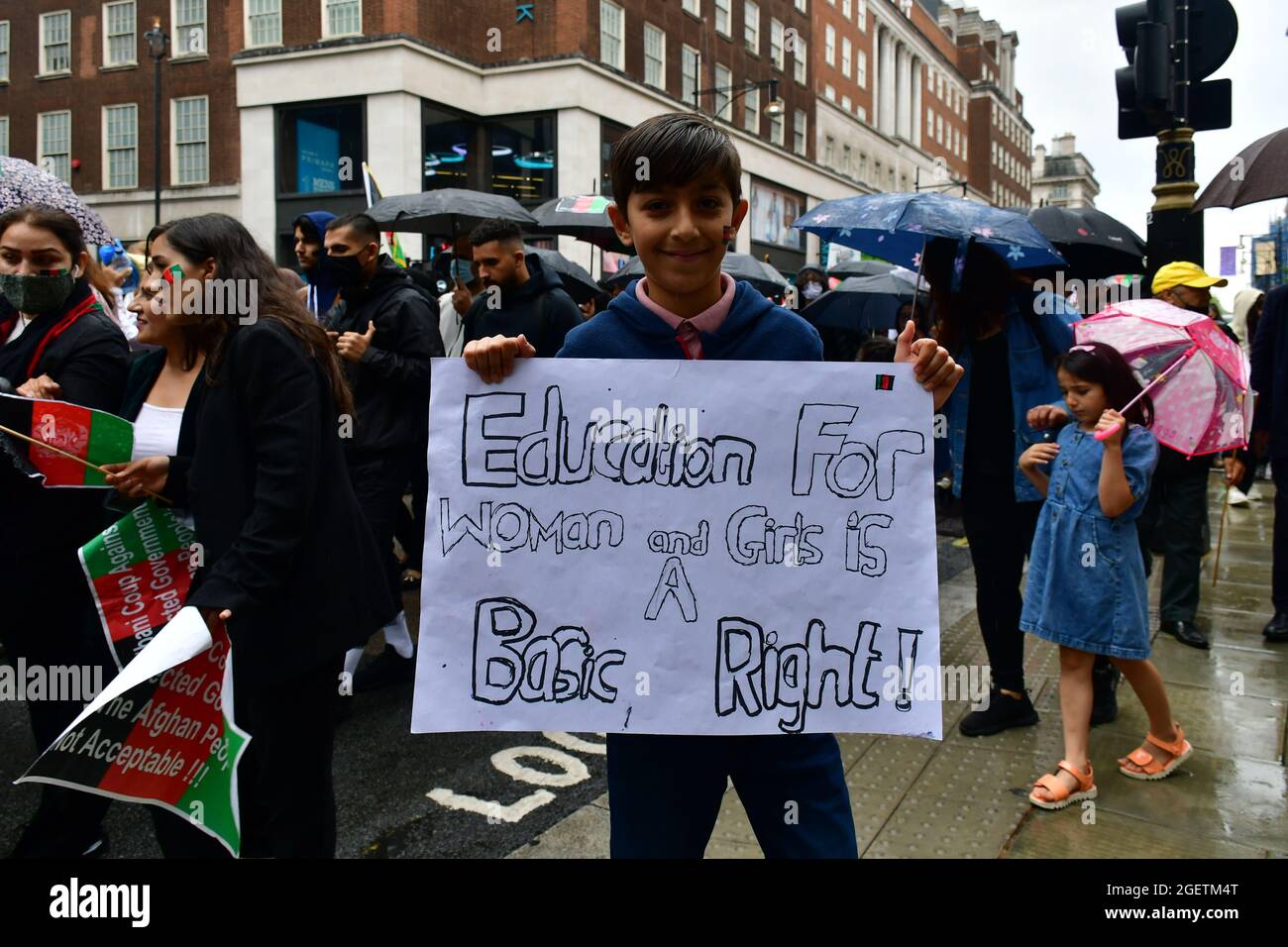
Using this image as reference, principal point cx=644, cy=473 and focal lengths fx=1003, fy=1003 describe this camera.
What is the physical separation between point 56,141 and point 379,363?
101 ft

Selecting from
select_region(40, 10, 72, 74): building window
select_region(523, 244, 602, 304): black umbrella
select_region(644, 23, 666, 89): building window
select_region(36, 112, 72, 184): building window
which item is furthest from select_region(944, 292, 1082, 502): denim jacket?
select_region(40, 10, 72, 74): building window

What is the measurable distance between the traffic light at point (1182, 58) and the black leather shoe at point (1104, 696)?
3780 mm

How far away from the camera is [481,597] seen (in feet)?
6.89

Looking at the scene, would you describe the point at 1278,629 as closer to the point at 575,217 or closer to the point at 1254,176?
the point at 1254,176

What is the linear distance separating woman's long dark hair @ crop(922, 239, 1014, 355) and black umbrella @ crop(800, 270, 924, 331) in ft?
23.8

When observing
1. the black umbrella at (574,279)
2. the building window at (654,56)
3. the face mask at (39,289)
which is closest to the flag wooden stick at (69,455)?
the face mask at (39,289)

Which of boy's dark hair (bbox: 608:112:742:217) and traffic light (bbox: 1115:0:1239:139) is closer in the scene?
boy's dark hair (bbox: 608:112:742:217)

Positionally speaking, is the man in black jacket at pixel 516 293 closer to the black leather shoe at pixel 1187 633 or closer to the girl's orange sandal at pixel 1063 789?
the girl's orange sandal at pixel 1063 789

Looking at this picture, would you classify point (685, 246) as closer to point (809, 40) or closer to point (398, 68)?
point (398, 68)

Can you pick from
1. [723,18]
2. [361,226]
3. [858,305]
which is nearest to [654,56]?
[723,18]

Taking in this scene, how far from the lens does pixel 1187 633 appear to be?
576 cm

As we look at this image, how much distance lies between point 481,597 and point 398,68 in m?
24.4

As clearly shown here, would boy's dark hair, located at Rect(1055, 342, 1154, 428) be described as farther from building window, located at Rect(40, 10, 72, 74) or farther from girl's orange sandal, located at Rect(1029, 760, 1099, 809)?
building window, located at Rect(40, 10, 72, 74)

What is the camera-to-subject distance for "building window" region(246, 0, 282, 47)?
25312mm
